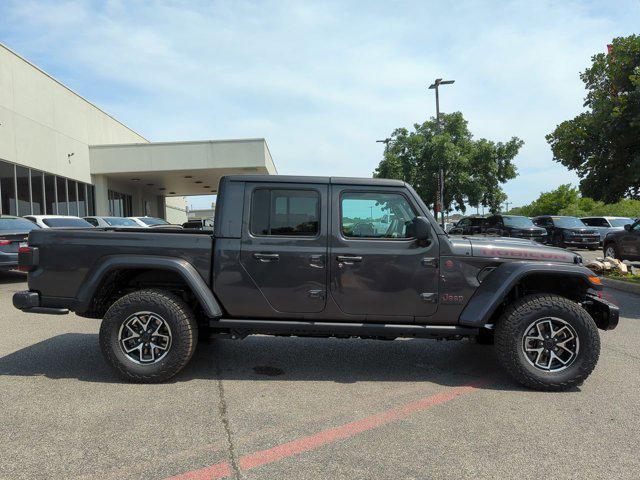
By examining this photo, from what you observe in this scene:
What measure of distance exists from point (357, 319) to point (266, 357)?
1.33m

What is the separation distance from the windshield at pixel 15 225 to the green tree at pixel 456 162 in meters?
19.7

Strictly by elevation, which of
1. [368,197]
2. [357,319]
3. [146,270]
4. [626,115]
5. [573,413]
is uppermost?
[626,115]

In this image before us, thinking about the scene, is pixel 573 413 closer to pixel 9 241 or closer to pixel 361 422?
pixel 361 422

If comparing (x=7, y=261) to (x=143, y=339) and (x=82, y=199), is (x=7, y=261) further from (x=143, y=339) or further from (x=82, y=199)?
(x=82, y=199)

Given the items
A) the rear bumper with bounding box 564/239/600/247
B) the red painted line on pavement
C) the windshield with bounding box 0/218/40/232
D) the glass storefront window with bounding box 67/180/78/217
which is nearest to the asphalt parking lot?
the red painted line on pavement

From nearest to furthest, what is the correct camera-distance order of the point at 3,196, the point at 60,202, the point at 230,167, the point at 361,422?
the point at 361,422 → the point at 3,196 → the point at 60,202 → the point at 230,167

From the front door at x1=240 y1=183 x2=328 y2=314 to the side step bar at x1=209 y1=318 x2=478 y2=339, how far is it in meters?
0.14

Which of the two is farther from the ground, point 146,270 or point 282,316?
A: point 146,270

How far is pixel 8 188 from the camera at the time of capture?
1739 centimetres

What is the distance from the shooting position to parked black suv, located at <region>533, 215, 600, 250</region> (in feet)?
66.4

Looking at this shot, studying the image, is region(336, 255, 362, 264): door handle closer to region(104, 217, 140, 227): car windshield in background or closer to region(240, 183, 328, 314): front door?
region(240, 183, 328, 314): front door

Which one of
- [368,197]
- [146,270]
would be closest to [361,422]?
[368,197]

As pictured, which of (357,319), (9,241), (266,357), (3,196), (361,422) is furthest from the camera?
(3,196)

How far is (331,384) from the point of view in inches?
168
